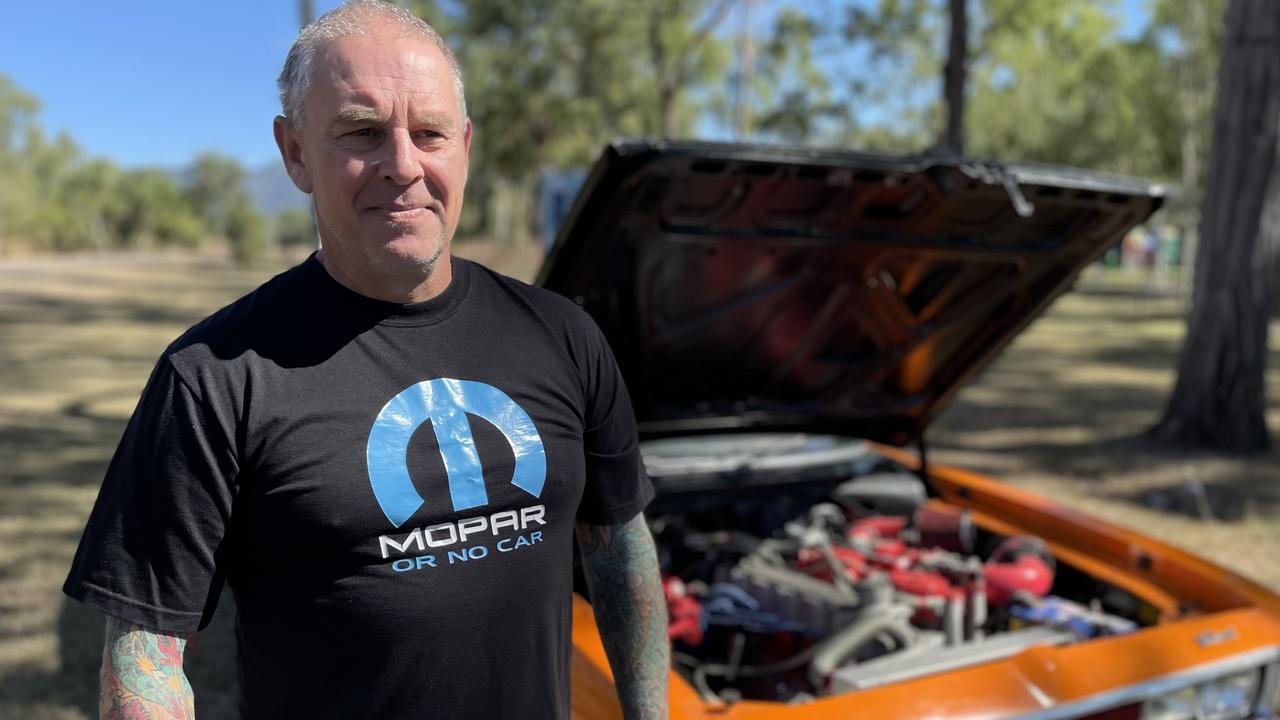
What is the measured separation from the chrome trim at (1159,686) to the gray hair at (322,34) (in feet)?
5.50

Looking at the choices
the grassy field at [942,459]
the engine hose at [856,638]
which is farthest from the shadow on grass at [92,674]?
the engine hose at [856,638]

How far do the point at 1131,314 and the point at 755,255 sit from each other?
70.3ft

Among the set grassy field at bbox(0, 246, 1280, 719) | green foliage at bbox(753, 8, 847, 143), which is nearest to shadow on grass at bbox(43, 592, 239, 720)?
grassy field at bbox(0, 246, 1280, 719)

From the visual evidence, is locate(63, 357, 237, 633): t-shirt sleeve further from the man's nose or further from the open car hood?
the open car hood

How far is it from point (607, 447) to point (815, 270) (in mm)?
1495

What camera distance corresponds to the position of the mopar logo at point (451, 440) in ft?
4.30

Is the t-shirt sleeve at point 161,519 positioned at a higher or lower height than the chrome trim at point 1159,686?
higher

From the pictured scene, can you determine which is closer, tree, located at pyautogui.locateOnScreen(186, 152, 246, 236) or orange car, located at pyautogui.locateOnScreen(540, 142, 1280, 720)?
orange car, located at pyautogui.locateOnScreen(540, 142, 1280, 720)

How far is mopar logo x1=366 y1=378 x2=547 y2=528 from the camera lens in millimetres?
1310

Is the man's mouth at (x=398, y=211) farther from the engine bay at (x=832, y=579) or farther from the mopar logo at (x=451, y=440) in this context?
the engine bay at (x=832, y=579)

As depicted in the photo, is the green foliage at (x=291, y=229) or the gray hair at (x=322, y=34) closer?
the gray hair at (x=322, y=34)

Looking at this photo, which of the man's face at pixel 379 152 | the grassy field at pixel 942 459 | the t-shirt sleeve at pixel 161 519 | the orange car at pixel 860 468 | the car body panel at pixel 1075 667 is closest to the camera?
the t-shirt sleeve at pixel 161 519

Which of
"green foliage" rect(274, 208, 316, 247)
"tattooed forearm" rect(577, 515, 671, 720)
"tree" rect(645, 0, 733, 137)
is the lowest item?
"tattooed forearm" rect(577, 515, 671, 720)

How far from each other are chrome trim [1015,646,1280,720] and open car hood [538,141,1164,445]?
3.87ft
